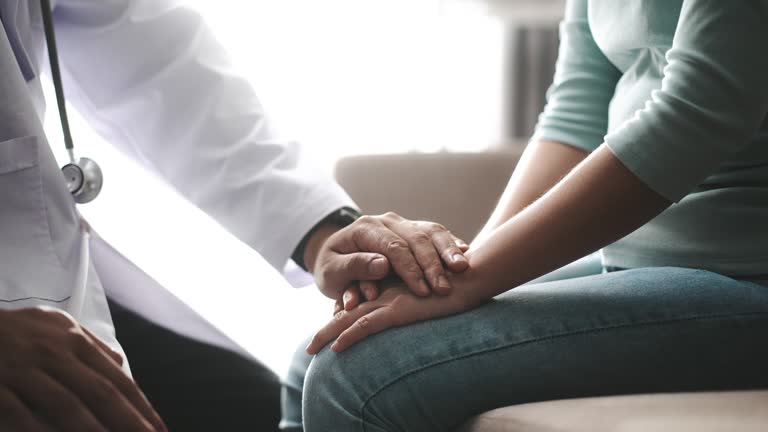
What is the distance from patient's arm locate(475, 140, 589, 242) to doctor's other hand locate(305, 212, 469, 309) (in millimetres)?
144

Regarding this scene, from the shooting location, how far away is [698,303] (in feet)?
2.23

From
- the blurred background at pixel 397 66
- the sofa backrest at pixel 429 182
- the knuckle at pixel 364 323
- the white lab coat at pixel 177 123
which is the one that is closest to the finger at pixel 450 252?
the knuckle at pixel 364 323

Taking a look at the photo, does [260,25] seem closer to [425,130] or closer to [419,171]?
[425,130]

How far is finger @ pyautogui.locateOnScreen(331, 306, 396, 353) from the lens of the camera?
0.72m

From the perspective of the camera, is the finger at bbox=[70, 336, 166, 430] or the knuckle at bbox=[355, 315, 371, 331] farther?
the knuckle at bbox=[355, 315, 371, 331]

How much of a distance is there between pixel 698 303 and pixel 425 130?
2.33 meters

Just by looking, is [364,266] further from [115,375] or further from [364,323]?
[115,375]

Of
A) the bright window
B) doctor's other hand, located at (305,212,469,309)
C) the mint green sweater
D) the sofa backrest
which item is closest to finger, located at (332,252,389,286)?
doctor's other hand, located at (305,212,469,309)

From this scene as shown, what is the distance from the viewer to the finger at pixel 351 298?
0.80m

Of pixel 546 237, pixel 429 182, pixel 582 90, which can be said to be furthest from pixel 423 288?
pixel 429 182

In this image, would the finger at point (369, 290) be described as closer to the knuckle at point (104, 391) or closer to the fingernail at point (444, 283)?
the fingernail at point (444, 283)

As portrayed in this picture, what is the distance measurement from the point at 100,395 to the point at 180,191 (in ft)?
2.05

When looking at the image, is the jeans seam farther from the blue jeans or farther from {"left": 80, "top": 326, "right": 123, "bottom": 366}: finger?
{"left": 80, "top": 326, "right": 123, "bottom": 366}: finger

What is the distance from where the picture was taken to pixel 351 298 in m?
0.81
